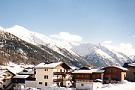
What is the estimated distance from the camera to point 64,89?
9162 cm

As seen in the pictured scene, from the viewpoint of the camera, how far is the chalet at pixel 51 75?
4053 inches

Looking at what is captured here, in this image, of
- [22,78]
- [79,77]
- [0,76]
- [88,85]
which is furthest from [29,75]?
[88,85]

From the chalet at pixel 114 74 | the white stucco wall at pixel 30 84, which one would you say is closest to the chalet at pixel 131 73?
the chalet at pixel 114 74

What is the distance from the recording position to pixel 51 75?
102750mm

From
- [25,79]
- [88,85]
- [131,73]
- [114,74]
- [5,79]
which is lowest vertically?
[88,85]

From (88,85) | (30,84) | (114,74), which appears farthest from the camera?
(114,74)

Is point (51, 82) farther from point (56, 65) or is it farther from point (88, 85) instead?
point (88, 85)

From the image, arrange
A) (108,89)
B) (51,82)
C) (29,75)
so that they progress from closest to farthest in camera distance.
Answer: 1. (108,89)
2. (51,82)
3. (29,75)

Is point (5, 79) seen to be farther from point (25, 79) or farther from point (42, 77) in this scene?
point (42, 77)

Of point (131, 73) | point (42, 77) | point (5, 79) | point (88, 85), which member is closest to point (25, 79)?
point (42, 77)

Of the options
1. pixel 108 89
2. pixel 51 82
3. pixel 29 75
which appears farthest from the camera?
pixel 29 75

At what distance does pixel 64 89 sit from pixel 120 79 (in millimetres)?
29666

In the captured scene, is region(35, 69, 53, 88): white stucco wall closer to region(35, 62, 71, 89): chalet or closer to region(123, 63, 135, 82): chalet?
region(35, 62, 71, 89): chalet

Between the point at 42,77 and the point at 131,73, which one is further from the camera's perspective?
the point at 131,73
